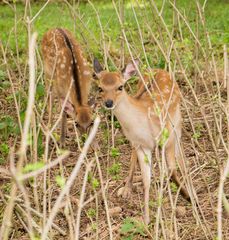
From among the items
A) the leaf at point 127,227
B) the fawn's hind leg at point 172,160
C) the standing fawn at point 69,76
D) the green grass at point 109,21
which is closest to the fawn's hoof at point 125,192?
the fawn's hind leg at point 172,160

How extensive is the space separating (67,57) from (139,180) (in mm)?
1583

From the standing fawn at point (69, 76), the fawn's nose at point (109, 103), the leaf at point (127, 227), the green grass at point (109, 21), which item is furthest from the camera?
the green grass at point (109, 21)

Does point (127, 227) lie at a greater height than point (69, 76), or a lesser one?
lesser

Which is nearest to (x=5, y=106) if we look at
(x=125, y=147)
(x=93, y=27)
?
(x=125, y=147)

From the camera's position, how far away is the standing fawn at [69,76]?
553cm

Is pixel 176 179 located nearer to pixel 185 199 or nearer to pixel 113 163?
pixel 185 199

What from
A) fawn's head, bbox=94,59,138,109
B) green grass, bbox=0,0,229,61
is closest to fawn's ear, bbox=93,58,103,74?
fawn's head, bbox=94,59,138,109

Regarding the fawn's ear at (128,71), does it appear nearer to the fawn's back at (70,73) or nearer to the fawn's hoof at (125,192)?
the fawn's hoof at (125,192)

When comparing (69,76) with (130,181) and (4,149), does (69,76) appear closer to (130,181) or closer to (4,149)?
(4,149)

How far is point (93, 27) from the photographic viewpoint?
1000cm

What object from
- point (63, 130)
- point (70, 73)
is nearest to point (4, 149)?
point (63, 130)

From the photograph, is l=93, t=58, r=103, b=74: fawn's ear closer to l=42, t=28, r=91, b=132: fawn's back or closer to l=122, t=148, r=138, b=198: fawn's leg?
l=122, t=148, r=138, b=198: fawn's leg

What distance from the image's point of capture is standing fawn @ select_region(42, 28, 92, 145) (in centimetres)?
553

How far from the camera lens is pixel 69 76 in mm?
6047
